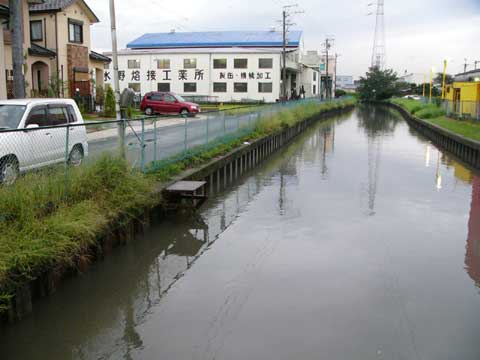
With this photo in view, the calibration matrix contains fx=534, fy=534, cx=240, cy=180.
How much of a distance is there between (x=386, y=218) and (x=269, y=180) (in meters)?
6.39

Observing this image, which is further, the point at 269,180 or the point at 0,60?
the point at 0,60

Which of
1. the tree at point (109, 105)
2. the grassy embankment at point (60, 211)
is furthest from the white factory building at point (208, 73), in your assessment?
the grassy embankment at point (60, 211)

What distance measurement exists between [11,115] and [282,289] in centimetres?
682

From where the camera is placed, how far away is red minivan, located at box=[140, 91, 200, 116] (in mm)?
35812

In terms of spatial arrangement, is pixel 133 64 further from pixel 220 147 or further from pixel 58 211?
pixel 58 211

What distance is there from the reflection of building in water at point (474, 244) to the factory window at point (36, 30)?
85.6 ft

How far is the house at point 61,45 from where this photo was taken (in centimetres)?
2986

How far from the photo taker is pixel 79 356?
5.93 m

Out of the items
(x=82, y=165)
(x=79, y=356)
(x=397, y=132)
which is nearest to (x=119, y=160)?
(x=82, y=165)

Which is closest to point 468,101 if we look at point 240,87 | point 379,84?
point 240,87

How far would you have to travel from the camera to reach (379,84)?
351ft

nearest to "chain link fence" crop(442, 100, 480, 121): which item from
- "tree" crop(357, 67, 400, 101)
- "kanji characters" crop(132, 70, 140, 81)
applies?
"kanji characters" crop(132, 70, 140, 81)

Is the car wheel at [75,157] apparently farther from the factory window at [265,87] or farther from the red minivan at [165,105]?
the factory window at [265,87]

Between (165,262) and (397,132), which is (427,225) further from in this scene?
(397,132)
